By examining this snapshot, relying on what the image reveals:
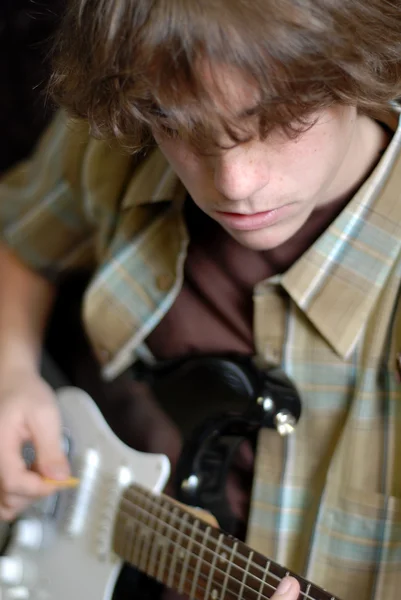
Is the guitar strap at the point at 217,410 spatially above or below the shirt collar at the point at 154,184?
below

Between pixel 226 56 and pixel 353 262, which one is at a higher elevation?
pixel 226 56

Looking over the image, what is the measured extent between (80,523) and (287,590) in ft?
1.10

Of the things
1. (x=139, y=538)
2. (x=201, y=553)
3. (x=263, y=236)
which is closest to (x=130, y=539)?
(x=139, y=538)

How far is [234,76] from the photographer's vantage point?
0.57 metres

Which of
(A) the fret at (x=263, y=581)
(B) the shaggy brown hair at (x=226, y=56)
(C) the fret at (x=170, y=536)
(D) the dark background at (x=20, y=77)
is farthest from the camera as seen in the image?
(D) the dark background at (x=20, y=77)

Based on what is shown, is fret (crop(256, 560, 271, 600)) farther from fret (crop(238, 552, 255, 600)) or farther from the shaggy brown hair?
the shaggy brown hair

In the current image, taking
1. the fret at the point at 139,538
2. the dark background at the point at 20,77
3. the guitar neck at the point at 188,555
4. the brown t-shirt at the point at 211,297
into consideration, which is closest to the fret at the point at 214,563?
the guitar neck at the point at 188,555

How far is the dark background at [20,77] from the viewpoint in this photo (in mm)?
1350

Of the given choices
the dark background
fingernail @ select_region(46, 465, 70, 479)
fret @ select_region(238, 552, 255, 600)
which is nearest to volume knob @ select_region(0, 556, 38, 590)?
fingernail @ select_region(46, 465, 70, 479)

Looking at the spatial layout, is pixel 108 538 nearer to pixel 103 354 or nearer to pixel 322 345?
pixel 103 354

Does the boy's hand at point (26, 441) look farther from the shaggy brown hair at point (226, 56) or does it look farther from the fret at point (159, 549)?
the shaggy brown hair at point (226, 56)

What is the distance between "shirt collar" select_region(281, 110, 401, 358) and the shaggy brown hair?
14 cm

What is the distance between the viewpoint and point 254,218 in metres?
0.71

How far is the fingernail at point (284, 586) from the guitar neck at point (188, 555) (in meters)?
0.01
